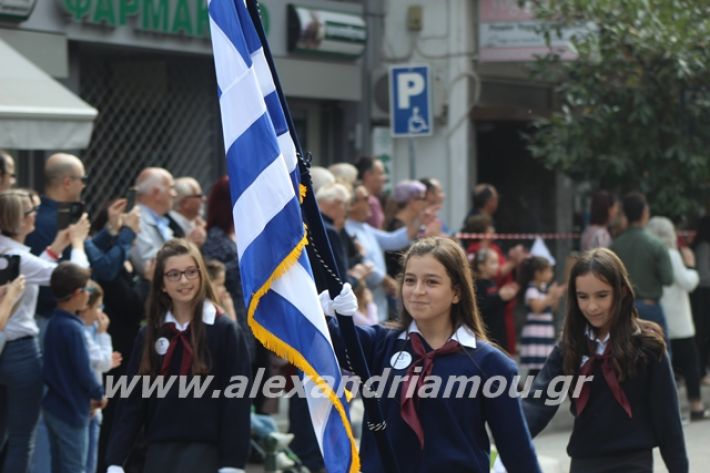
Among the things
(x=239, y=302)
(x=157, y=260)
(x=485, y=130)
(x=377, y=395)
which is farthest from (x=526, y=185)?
(x=377, y=395)

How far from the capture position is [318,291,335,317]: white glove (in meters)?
5.54

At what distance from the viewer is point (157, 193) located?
33.3 ft

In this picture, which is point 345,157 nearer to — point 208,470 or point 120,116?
point 120,116

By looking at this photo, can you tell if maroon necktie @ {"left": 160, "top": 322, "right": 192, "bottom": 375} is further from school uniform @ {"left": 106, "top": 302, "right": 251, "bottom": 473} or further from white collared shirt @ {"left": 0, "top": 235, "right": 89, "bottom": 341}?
white collared shirt @ {"left": 0, "top": 235, "right": 89, "bottom": 341}

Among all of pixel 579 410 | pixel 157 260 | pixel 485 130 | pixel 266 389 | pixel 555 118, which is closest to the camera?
pixel 579 410

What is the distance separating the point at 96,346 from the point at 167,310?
1.70 m

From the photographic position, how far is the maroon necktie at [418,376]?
215 inches

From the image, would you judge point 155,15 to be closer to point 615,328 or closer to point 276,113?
point 615,328

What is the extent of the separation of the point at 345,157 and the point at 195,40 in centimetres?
338

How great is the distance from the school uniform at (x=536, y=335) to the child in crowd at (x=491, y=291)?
20cm

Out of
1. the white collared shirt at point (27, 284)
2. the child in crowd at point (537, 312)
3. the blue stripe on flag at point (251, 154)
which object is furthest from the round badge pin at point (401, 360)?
the child in crowd at point (537, 312)

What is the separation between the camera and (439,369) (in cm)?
552

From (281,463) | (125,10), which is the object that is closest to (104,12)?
(125,10)

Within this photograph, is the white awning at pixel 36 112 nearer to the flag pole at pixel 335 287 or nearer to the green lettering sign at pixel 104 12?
the green lettering sign at pixel 104 12
